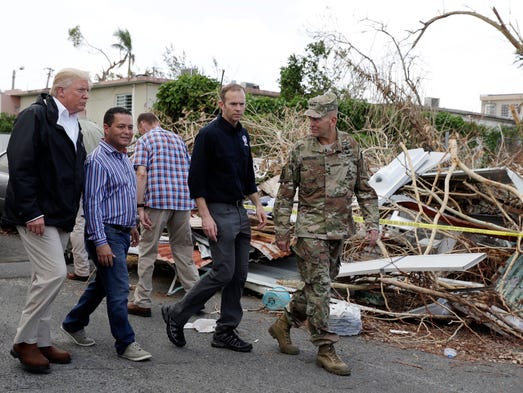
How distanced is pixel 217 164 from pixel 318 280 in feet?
3.81

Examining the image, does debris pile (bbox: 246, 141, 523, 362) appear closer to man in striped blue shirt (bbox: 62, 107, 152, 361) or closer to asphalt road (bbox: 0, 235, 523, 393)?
asphalt road (bbox: 0, 235, 523, 393)

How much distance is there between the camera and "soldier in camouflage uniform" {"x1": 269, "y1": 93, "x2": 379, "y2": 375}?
462 centimetres

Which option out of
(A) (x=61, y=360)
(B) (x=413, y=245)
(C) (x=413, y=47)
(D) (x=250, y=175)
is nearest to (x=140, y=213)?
(D) (x=250, y=175)

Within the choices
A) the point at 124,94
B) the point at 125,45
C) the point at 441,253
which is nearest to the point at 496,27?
the point at 441,253

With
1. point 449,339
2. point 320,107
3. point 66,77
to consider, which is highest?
point 66,77

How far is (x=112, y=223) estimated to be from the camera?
4500mm

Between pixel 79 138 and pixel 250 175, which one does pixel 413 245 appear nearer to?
pixel 250 175

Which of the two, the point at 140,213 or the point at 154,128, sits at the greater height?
the point at 154,128

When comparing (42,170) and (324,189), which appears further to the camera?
(324,189)

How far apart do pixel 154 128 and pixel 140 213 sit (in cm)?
95

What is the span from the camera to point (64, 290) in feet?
22.4

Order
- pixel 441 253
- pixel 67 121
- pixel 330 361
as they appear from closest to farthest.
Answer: pixel 67 121 → pixel 330 361 → pixel 441 253

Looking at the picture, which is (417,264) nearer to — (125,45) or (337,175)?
(337,175)

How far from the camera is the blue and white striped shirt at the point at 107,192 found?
4332mm
